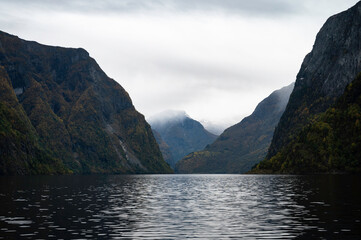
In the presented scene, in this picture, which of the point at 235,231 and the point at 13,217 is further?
the point at 13,217

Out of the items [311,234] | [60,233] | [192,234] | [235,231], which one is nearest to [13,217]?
[60,233]

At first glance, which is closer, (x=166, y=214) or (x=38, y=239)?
(x=38, y=239)

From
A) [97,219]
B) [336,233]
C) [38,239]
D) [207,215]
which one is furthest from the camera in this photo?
[207,215]

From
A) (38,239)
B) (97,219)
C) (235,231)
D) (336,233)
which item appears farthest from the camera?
(97,219)

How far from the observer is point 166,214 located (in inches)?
2101

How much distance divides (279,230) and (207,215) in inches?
564

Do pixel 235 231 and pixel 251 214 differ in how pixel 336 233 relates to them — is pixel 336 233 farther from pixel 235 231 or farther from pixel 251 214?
pixel 251 214

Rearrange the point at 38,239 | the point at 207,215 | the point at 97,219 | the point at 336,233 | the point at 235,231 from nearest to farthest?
the point at 38,239 < the point at 336,233 < the point at 235,231 < the point at 97,219 < the point at 207,215

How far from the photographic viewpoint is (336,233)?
119 ft

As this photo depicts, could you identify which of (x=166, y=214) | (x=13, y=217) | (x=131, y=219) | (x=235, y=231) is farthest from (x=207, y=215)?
(x=13, y=217)

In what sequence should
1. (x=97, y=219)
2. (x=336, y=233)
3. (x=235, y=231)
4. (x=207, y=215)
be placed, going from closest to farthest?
(x=336, y=233)
(x=235, y=231)
(x=97, y=219)
(x=207, y=215)

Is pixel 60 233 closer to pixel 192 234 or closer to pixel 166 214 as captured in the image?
pixel 192 234

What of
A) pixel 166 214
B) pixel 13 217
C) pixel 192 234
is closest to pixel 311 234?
pixel 192 234

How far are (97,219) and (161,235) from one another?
513 inches
